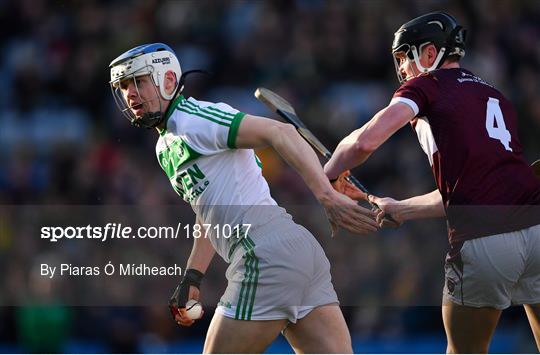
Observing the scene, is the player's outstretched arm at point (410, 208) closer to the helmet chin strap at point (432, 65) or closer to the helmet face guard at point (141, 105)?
the helmet chin strap at point (432, 65)

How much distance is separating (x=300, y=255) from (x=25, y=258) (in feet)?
15.5

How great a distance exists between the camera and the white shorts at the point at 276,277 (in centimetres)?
468

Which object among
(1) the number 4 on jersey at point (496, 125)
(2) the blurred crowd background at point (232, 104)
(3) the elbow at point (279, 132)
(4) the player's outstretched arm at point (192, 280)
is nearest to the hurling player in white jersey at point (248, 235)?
(3) the elbow at point (279, 132)

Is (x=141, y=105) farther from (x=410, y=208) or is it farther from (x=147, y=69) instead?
(x=410, y=208)

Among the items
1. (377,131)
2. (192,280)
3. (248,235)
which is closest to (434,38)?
(377,131)

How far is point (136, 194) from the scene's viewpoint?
9562 mm

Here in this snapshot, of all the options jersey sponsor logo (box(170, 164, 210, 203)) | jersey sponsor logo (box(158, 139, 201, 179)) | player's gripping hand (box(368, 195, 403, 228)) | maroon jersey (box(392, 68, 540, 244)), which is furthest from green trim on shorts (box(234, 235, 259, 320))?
maroon jersey (box(392, 68, 540, 244))

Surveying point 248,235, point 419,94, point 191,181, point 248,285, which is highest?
point 419,94

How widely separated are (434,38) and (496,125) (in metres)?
0.52

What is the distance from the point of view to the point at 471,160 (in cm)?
473

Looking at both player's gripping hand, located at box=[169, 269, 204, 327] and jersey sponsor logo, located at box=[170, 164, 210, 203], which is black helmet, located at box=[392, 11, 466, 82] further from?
player's gripping hand, located at box=[169, 269, 204, 327]

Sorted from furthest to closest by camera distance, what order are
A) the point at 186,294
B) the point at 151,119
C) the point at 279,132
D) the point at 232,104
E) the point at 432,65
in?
the point at 232,104
the point at 186,294
the point at 432,65
the point at 151,119
the point at 279,132

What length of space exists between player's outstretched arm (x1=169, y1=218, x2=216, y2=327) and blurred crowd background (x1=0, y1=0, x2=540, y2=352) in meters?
3.20

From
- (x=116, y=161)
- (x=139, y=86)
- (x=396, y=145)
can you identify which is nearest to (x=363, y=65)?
(x=396, y=145)
